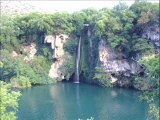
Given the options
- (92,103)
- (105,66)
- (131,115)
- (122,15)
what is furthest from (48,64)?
(131,115)

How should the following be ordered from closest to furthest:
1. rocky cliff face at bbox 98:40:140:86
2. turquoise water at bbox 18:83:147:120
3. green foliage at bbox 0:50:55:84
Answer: turquoise water at bbox 18:83:147:120
rocky cliff face at bbox 98:40:140:86
green foliage at bbox 0:50:55:84

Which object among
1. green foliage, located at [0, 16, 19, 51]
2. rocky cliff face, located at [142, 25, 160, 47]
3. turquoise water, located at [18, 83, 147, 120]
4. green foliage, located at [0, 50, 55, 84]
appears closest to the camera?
turquoise water, located at [18, 83, 147, 120]

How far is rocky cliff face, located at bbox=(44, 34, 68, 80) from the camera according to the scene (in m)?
44.1

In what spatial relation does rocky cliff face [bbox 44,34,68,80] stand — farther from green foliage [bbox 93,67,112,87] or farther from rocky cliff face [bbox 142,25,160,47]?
rocky cliff face [bbox 142,25,160,47]

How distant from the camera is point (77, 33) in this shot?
149 feet

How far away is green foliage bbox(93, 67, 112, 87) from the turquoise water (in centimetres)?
90

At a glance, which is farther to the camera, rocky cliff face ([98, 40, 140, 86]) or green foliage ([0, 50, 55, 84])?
green foliage ([0, 50, 55, 84])

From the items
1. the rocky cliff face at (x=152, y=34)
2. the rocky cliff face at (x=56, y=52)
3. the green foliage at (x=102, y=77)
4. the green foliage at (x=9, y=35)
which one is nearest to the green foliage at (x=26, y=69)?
the rocky cliff face at (x=56, y=52)

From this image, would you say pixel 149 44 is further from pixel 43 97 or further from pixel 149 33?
pixel 43 97

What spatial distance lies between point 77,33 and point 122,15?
7201 mm

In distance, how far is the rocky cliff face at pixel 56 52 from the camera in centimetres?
4409

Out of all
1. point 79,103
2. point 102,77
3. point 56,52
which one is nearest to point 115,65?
point 102,77

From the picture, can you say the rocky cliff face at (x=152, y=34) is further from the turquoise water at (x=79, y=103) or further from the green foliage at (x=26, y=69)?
the green foliage at (x=26, y=69)

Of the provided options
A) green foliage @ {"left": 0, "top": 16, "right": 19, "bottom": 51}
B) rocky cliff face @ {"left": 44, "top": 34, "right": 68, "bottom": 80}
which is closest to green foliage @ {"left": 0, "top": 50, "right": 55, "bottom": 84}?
rocky cliff face @ {"left": 44, "top": 34, "right": 68, "bottom": 80}
